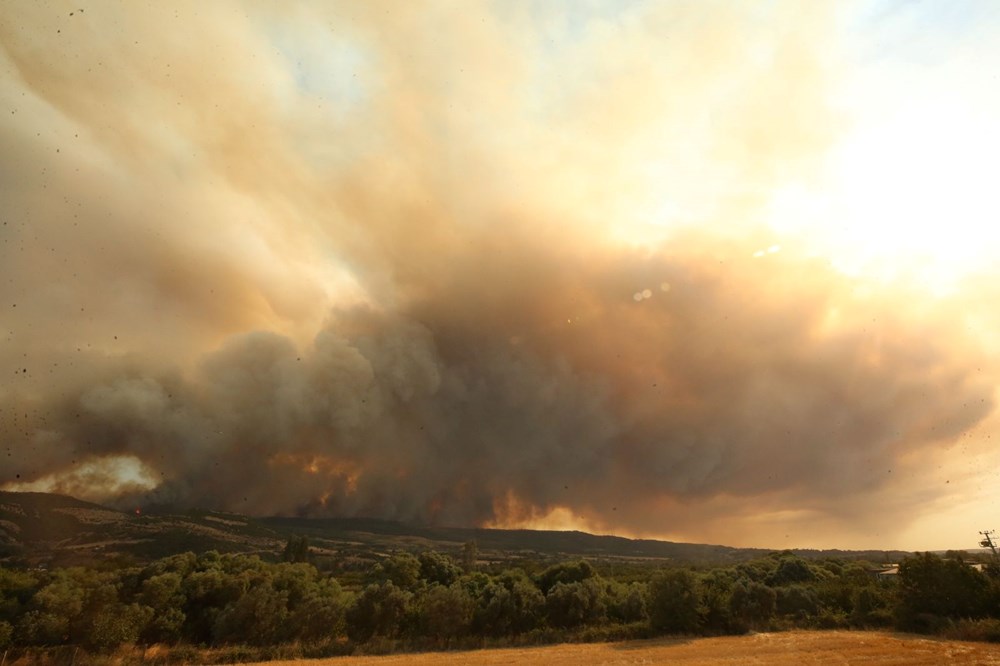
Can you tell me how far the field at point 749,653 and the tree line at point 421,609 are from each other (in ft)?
14.9

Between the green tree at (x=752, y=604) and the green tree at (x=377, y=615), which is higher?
the green tree at (x=752, y=604)

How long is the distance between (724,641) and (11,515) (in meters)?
218

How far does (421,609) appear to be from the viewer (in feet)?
174

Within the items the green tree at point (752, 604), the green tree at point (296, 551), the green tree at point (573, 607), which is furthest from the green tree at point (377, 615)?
the green tree at point (296, 551)

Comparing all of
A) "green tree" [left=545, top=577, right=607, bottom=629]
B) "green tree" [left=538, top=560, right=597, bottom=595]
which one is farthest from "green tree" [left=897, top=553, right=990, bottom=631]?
"green tree" [left=538, top=560, right=597, bottom=595]

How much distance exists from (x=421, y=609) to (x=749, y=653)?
106 ft

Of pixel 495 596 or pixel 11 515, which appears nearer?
pixel 495 596

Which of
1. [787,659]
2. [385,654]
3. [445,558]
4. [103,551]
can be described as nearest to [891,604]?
[787,659]

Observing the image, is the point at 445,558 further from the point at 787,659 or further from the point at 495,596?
the point at 787,659

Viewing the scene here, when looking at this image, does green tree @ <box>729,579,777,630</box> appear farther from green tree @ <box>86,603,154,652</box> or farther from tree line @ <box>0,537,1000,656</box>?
green tree @ <box>86,603,154,652</box>

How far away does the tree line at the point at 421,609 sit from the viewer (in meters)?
44.0

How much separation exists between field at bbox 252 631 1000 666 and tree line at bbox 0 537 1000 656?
14.9ft

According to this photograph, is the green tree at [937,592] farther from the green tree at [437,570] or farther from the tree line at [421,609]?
the green tree at [437,570]

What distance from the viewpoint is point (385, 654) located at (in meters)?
45.5
